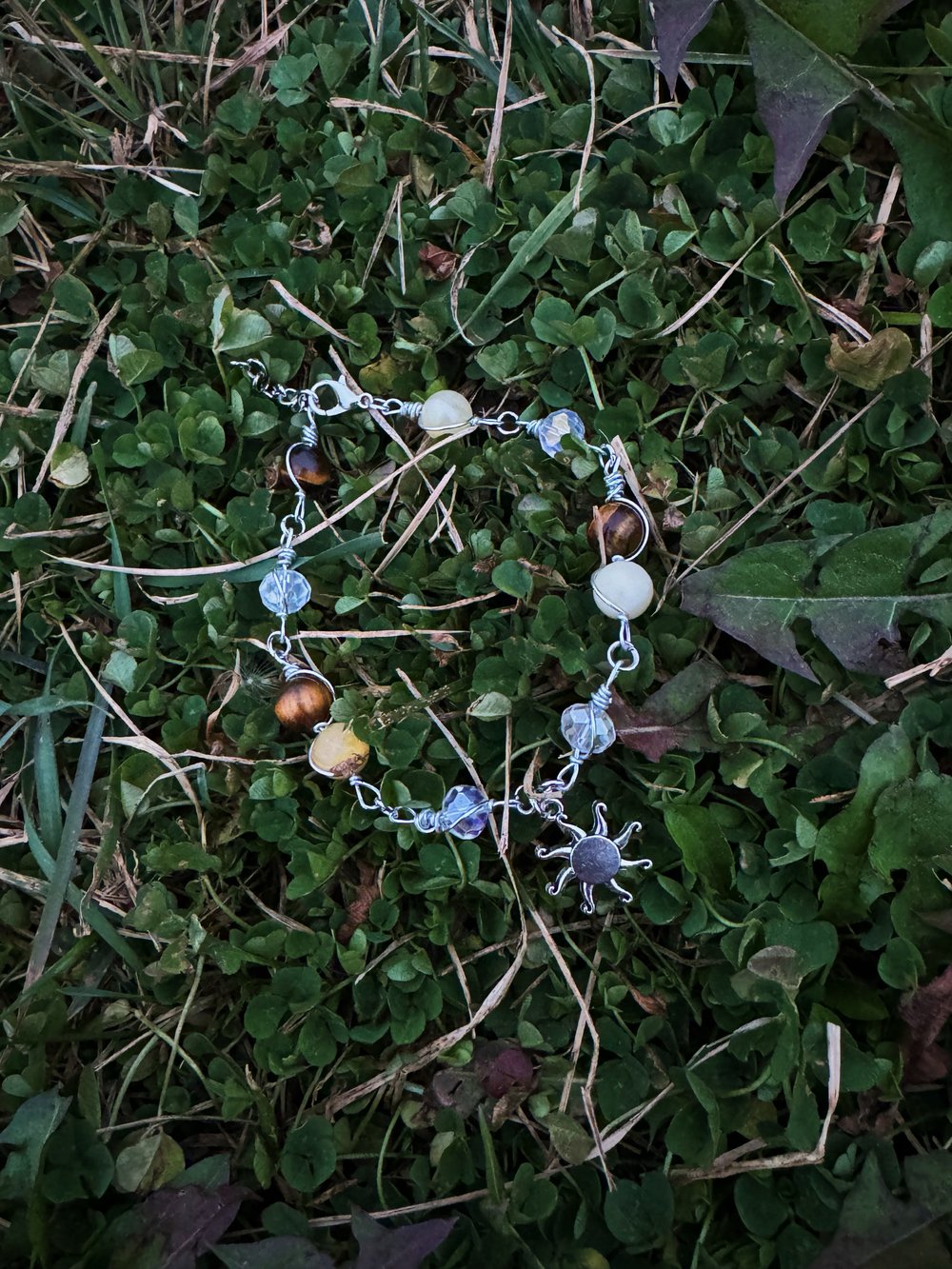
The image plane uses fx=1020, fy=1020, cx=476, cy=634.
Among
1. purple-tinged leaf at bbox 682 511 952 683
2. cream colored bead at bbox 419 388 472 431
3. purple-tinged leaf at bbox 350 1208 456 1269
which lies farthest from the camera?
cream colored bead at bbox 419 388 472 431

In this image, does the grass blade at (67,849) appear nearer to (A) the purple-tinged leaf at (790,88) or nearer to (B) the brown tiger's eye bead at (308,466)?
(B) the brown tiger's eye bead at (308,466)

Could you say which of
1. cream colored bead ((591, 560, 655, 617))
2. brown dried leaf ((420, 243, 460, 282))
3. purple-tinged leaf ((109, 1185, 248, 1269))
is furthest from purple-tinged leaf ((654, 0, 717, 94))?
purple-tinged leaf ((109, 1185, 248, 1269))

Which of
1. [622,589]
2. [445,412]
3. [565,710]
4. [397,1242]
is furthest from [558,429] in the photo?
[397,1242]

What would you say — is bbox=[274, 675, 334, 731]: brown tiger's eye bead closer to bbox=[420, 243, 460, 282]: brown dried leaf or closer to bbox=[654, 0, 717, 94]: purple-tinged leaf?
bbox=[420, 243, 460, 282]: brown dried leaf

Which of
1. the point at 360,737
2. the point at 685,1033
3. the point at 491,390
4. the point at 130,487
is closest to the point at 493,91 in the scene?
the point at 491,390

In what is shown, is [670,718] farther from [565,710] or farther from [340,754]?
[340,754]

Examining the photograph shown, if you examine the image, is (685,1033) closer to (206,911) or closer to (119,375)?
(206,911)

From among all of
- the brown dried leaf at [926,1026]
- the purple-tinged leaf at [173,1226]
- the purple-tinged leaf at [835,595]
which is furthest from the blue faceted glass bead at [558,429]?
the purple-tinged leaf at [173,1226]
